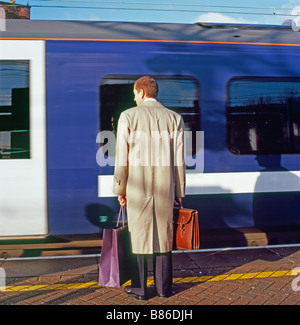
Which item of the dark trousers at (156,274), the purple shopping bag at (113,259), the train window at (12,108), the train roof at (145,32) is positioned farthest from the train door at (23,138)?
the dark trousers at (156,274)

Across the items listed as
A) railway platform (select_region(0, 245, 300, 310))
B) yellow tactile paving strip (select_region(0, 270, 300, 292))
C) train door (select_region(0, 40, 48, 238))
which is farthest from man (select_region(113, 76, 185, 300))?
train door (select_region(0, 40, 48, 238))

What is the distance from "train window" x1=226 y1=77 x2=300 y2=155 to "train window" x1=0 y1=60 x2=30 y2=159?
2.36m

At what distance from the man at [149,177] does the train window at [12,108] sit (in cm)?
156

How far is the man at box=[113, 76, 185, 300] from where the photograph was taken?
3.52m

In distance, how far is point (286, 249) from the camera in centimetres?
525

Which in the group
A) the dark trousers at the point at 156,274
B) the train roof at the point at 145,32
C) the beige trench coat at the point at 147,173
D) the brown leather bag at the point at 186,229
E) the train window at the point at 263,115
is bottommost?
the dark trousers at the point at 156,274

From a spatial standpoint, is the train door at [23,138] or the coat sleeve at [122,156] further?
the train door at [23,138]

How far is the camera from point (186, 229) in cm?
363

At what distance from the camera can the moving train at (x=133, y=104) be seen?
15.0 feet

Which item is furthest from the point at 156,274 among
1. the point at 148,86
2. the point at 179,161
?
the point at 148,86

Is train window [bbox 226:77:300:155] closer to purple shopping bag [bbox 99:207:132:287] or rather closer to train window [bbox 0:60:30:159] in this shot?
purple shopping bag [bbox 99:207:132:287]

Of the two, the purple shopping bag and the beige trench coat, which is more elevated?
the beige trench coat

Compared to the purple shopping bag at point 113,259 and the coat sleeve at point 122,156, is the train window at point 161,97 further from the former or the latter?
the purple shopping bag at point 113,259
